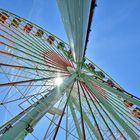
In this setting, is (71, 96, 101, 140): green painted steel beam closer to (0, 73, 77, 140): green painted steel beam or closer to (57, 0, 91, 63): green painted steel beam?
(0, 73, 77, 140): green painted steel beam

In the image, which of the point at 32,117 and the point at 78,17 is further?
the point at 32,117

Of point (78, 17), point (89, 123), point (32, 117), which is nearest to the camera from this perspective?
point (78, 17)

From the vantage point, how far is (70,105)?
1009cm

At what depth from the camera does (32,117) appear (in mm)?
7043

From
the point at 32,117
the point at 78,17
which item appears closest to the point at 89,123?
the point at 32,117

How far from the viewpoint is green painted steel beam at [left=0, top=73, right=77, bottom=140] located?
6.05 meters

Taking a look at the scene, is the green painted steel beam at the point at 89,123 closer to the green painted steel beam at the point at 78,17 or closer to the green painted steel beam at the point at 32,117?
the green painted steel beam at the point at 32,117

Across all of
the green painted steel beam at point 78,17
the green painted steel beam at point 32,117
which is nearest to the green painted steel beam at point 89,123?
the green painted steel beam at point 32,117

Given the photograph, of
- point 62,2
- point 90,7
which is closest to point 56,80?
point 62,2

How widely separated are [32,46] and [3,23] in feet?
6.65

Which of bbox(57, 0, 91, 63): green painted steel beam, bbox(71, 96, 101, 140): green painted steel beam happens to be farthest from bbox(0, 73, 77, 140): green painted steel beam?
bbox(57, 0, 91, 63): green painted steel beam

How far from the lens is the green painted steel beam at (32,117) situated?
605 centimetres

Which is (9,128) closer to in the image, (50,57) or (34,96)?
(34,96)

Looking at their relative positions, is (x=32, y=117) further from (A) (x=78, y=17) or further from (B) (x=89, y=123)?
(A) (x=78, y=17)
